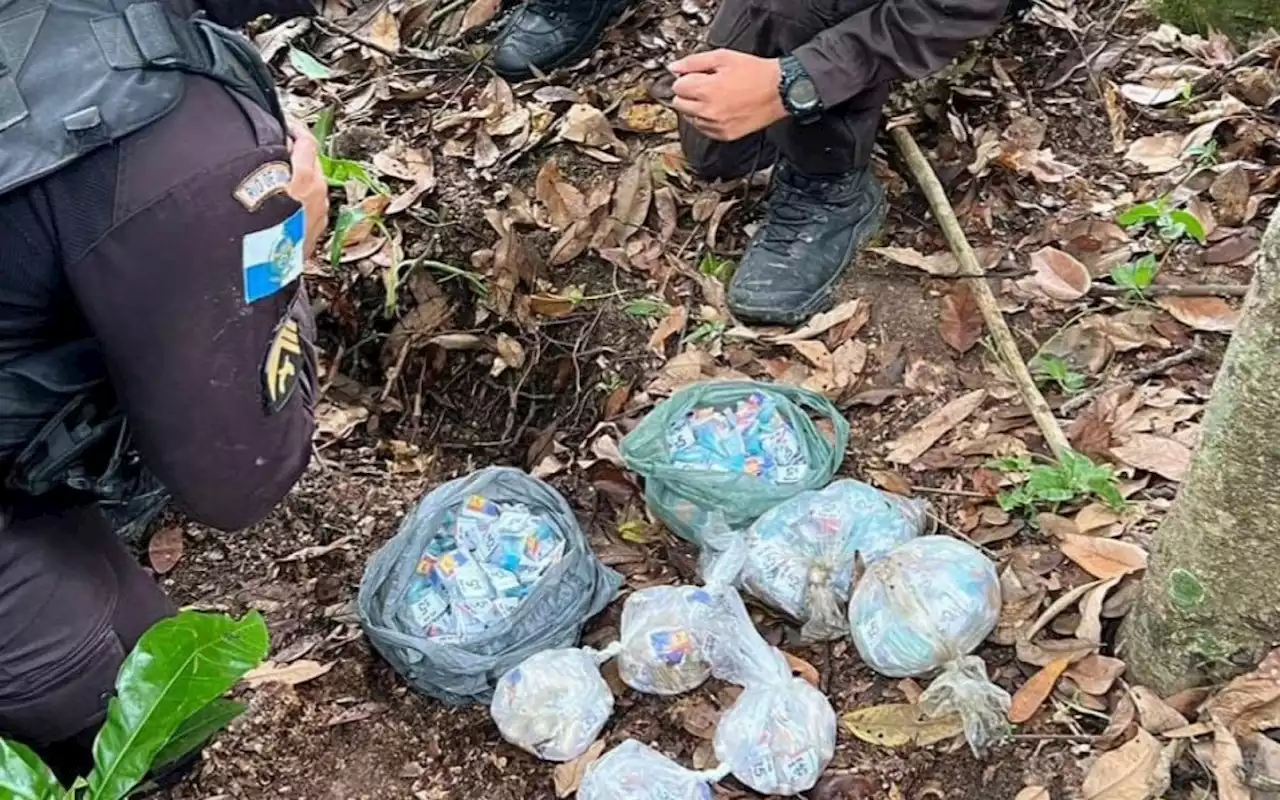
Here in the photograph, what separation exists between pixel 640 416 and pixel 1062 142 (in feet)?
4.12

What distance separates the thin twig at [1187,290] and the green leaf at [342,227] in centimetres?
155

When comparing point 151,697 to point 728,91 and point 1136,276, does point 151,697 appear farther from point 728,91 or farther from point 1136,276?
point 1136,276

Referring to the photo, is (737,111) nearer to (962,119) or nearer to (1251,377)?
(962,119)

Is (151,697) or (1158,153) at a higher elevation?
(151,697)

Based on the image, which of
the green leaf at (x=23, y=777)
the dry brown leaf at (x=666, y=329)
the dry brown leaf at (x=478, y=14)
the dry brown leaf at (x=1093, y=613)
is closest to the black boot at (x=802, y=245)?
the dry brown leaf at (x=666, y=329)

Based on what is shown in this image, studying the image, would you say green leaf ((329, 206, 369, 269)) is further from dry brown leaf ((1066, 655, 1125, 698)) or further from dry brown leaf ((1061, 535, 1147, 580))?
dry brown leaf ((1066, 655, 1125, 698))

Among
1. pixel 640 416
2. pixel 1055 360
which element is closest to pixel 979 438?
pixel 1055 360

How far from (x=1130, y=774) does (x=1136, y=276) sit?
112 cm

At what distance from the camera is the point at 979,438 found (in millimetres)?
2441

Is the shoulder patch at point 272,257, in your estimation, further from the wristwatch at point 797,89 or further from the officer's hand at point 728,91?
the wristwatch at point 797,89

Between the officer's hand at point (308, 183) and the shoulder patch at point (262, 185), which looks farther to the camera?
the officer's hand at point (308, 183)

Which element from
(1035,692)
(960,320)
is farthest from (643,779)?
(960,320)

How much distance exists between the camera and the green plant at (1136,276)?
2.62 metres

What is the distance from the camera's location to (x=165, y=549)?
2.64m
